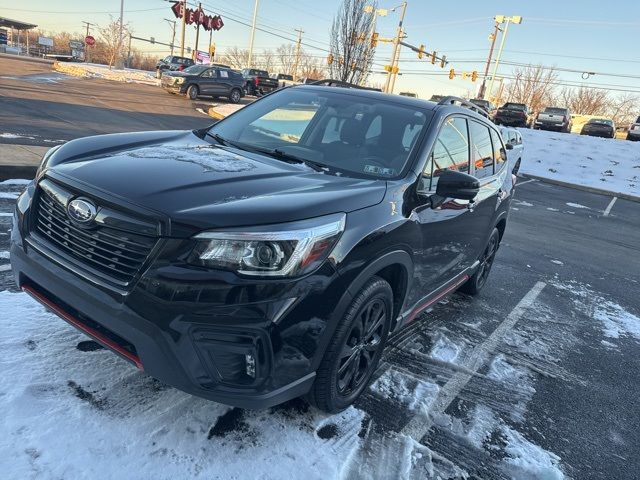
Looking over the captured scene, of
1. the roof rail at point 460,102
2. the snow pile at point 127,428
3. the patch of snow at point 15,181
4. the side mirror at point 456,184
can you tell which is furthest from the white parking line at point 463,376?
the patch of snow at point 15,181

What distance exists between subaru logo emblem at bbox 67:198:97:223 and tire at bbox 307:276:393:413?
127cm

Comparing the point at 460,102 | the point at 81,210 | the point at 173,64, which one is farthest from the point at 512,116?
the point at 81,210

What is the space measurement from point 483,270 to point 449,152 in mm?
2116

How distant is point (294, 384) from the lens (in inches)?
93.2

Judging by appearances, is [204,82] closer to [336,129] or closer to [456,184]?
[336,129]

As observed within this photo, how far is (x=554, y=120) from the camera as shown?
3328 cm

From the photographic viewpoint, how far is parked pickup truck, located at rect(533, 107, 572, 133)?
1308 inches

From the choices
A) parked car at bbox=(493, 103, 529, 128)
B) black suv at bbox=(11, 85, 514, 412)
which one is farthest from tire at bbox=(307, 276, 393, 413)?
Answer: parked car at bbox=(493, 103, 529, 128)

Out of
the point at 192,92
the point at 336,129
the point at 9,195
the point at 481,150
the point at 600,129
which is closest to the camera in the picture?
the point at 336,129

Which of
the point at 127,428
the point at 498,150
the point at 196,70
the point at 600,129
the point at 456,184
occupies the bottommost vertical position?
the point at 127,428

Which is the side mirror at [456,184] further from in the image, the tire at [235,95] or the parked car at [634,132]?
the parked car at [634,132]

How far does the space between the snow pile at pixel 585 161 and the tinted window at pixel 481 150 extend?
51.5ft

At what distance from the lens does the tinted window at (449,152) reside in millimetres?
3301

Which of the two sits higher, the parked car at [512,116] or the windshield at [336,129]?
the parked car at [512,116]
